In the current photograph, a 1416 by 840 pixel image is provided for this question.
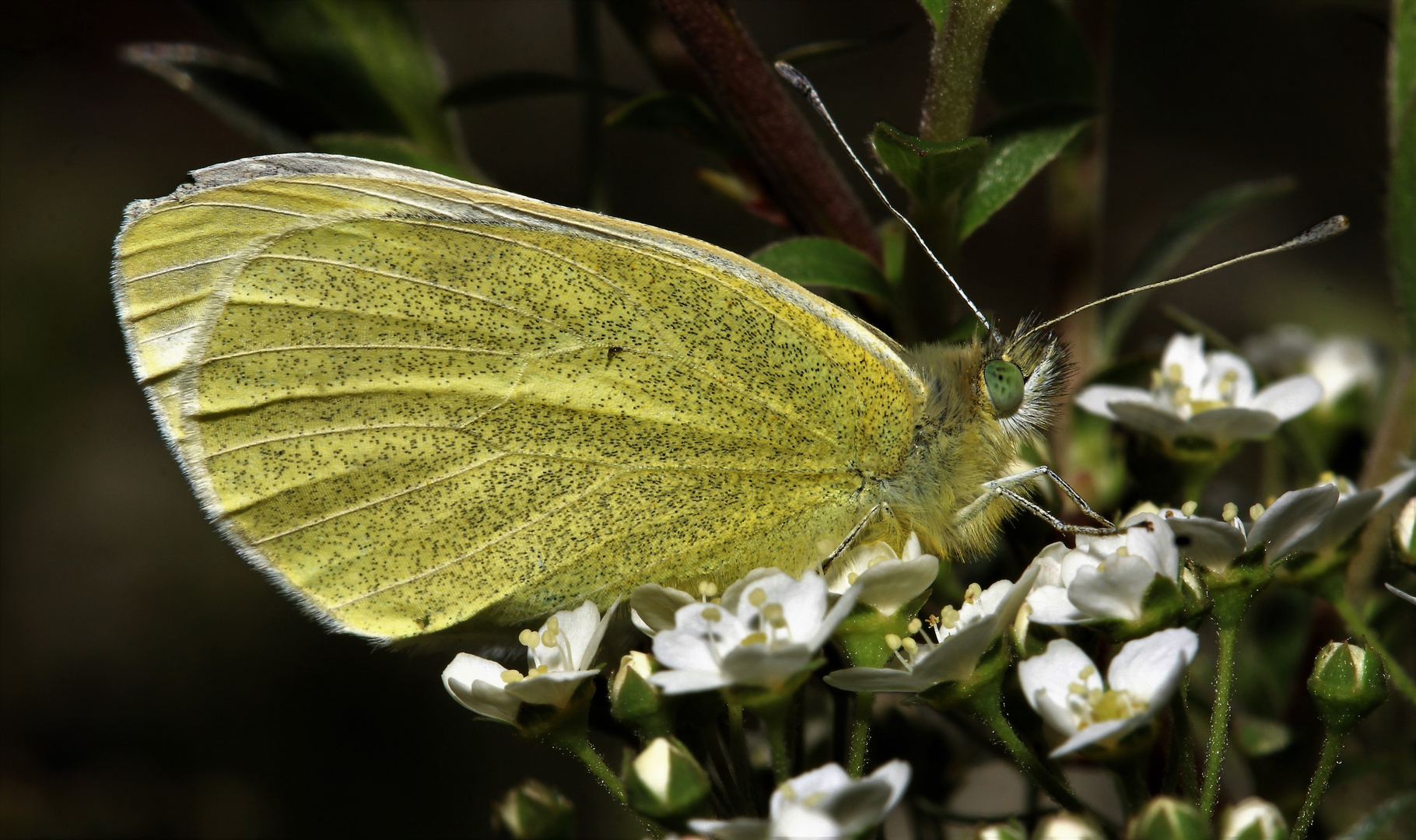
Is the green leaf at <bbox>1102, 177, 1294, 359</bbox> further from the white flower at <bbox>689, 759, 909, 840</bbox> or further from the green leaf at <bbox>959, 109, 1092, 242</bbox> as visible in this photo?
the white flower at <bbox>689, 759, 909, 840</bbox>

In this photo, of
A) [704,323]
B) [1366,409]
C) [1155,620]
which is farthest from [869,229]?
[1366,409]

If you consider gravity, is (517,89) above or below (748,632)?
above

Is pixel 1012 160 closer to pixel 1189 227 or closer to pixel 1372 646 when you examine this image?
pixel 1189 227

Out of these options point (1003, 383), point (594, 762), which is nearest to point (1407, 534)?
point (1003, 383)

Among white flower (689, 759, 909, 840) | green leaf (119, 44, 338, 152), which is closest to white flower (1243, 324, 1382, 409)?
white flower (689, 759, 909, 840)

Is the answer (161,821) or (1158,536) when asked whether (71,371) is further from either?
(1158,536)

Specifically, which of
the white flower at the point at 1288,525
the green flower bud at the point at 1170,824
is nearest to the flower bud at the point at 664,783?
the green flower bud at the point at 1170,824
